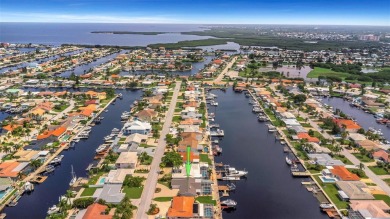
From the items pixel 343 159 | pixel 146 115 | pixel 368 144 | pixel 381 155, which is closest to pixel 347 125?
pixel 368 144

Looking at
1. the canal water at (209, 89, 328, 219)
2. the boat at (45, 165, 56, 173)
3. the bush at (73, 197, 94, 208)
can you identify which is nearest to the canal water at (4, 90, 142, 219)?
the boat at (45, 165, 56, 173)

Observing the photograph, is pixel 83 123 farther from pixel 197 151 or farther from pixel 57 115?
pixel 197 151

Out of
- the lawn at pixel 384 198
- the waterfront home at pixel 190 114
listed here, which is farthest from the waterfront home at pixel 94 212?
the waterfront home at pixel 190 114

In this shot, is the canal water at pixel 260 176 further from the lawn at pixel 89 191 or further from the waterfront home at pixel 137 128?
the lawn at pixel 89 191

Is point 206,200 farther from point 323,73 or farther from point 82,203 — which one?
point 323,73

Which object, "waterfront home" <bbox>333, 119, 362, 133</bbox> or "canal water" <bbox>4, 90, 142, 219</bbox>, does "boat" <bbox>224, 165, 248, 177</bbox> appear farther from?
"waterfront home" <bbox>333, 119, 362, 133</bbox>

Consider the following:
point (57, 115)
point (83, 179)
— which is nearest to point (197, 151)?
point (83, 179)
